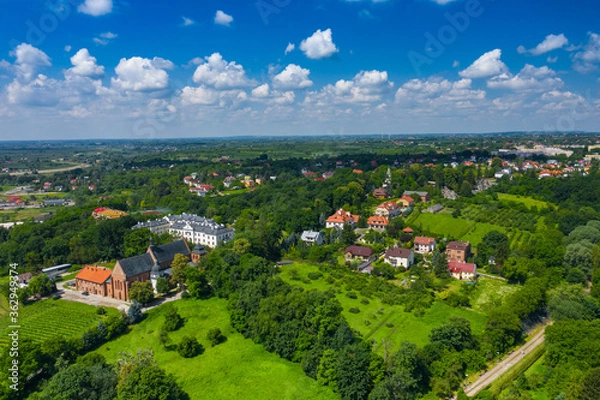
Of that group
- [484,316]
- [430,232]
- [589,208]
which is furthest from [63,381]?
[589,208]

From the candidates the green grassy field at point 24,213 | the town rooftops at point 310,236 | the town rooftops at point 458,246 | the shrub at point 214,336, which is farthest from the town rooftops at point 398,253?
the green grassy field at point 24,213

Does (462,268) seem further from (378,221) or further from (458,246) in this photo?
(378,221)

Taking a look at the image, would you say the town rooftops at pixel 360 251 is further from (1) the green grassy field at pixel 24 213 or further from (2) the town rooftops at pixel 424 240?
(1) the green grassy field at pixel 24 213

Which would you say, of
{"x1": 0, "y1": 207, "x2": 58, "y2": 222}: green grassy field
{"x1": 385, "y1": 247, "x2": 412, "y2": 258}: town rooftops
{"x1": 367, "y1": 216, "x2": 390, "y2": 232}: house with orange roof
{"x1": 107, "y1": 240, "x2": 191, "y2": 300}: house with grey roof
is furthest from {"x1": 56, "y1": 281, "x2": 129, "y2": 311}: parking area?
{"x1": 0, "y1": 207, "x2": 58, "y2": 222}: green grassy field

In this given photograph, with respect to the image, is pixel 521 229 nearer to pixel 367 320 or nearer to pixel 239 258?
pixel 367 320

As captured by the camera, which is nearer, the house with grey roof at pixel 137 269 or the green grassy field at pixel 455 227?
the house with grey roof at pixel 137 269
